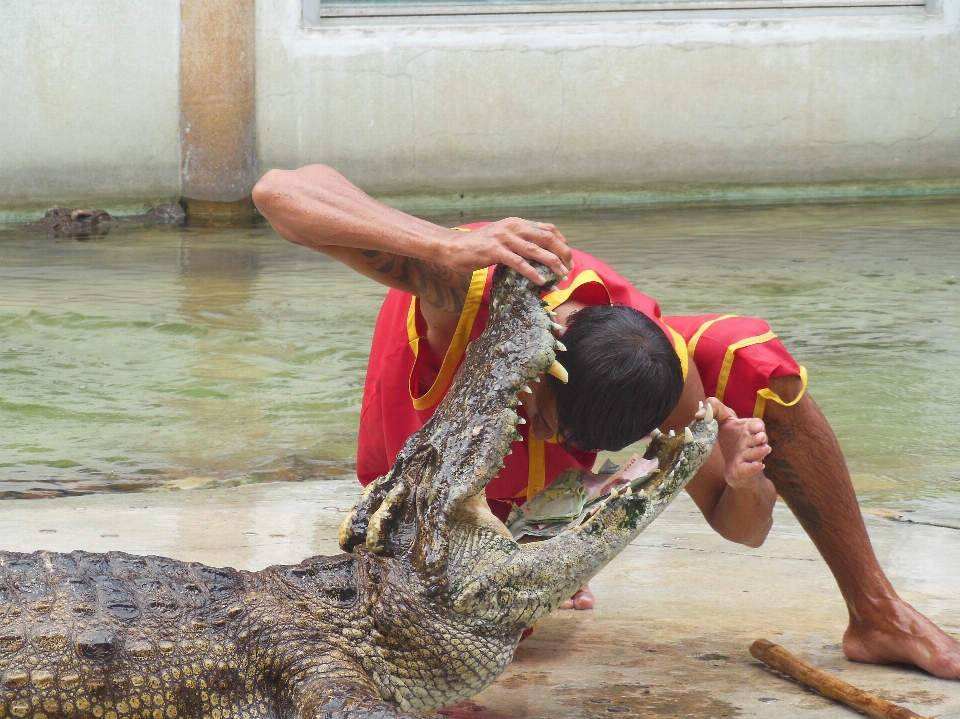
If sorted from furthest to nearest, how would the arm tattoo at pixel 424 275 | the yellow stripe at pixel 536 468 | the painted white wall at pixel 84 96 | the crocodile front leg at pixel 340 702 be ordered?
the painted white wall at pixel 84 96 → the yellow stripe at pixel 536 468 → the arm tattoo at pixel 424 275 → the crocodile front leg at pixel 340 702

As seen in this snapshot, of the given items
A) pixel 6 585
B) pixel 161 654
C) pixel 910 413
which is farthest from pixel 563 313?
pixel 910 413

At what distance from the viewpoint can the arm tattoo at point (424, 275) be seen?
7.78ft

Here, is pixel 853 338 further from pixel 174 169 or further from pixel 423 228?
pixel 174 169

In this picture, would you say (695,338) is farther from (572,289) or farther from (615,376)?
(615,376)

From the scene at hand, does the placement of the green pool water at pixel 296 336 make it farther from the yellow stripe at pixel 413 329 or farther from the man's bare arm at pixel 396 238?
the man's bare arm at pixel 396 238

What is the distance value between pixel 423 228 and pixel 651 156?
821 cm

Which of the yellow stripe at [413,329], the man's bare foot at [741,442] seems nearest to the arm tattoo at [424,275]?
the yellow stripe at [413,329]

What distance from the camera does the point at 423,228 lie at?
7.27 ft

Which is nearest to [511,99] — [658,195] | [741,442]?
[658,195]

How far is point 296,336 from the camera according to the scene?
19.0 feet

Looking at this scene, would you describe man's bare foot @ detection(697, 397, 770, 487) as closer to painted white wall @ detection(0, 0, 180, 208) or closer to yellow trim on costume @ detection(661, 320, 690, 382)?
yellow trim on costume @ detection(661, 320, 690, 382)

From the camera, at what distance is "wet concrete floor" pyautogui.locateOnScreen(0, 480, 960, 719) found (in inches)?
89.1

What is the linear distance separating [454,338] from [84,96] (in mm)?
7621

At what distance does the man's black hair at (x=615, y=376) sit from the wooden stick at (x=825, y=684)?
21.3 inches
